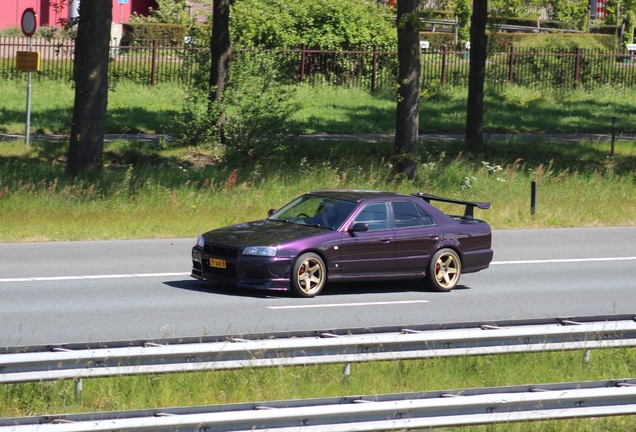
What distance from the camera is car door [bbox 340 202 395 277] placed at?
13.7 metres

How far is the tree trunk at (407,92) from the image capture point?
2363cm

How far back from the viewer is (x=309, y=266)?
524 inches

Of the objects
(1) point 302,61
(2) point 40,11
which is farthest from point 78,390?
(2) point 40,11

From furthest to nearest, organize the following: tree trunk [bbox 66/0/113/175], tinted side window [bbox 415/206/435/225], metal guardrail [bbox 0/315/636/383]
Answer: tree trunk [bbox 66/0/113/175], tinted side window [bbox 415/206/435/225], metal guardrail [bbox 0/315/636/383]

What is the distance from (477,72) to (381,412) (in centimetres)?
2264

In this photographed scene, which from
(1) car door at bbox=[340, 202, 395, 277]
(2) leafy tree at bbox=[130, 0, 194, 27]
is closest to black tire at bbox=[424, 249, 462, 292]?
(1) car door at bbox=[340, 202, 395, 277]

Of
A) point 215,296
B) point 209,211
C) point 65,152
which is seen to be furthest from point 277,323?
point 65,152

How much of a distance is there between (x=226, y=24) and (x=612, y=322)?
19.6 metres

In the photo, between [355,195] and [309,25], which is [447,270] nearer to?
[355,195]

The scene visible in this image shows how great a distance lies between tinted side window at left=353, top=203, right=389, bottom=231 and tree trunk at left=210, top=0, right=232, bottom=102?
1350cm

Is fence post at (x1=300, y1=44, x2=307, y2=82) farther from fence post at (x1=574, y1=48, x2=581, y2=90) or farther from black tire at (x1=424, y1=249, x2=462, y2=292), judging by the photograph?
black tire at (x1=424, y1=249, x2=462, y2=292)

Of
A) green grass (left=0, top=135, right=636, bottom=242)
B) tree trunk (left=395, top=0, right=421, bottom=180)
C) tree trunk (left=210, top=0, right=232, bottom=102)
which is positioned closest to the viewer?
green grass (left=0, top=135, right=636, bottom=242)

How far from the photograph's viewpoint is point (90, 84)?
880 inches

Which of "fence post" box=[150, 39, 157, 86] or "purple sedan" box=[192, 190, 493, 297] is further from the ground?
"fence post" box=[150, 39, 157, 86]
